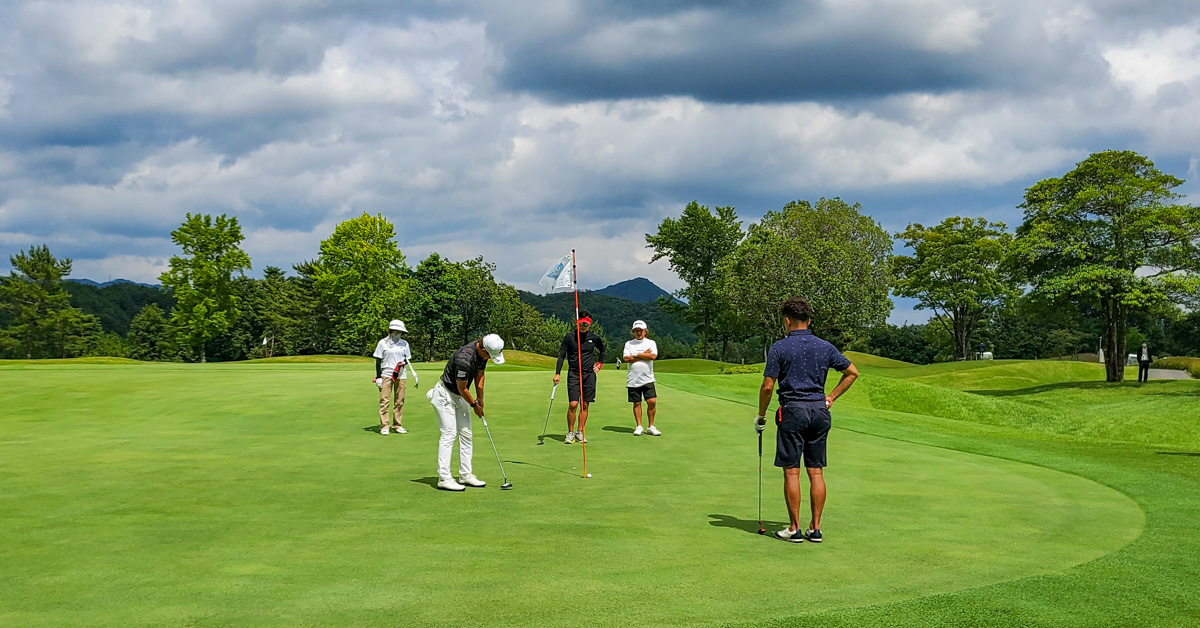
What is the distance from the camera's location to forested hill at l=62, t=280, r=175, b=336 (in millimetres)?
144375

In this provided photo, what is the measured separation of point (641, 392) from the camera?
57.9 feet

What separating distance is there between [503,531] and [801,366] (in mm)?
3503

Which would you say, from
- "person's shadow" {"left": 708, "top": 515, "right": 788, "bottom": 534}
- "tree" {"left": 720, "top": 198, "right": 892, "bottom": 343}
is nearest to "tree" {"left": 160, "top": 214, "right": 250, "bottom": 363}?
"tree" {"left": 720, "top": 198, "right": 892, "bottom": 343}

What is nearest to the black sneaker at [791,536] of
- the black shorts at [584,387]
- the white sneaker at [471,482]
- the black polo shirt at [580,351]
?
the white sneaker at [471,482]

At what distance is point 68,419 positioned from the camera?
846 inches

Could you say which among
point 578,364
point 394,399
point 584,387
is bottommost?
point 394,399

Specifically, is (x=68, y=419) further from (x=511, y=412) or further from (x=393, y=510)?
(x=393, y=510)

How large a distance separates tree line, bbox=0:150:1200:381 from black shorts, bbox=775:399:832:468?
120 ft

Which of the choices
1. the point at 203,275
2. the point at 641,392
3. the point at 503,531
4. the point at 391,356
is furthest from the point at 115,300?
the point at 503,531

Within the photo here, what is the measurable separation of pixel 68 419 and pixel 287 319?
264 feet

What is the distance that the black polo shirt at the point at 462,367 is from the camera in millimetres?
11205

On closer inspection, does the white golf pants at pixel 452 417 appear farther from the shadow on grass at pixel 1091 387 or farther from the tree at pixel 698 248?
the tree at pixel 698 248

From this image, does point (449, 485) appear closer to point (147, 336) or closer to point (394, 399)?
point (394, 399)

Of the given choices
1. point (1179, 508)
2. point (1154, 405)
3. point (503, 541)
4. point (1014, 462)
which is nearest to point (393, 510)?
point (503, 541)
